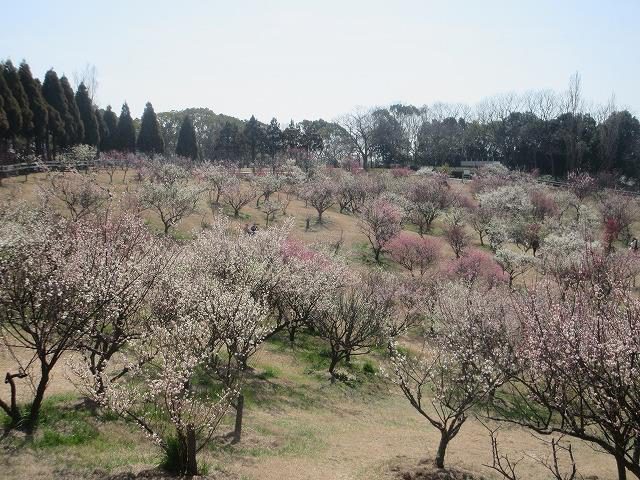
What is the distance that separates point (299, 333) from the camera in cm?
3027

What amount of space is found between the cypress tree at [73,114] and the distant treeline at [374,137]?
0.37 feet

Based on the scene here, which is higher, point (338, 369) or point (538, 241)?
point (538, 241)

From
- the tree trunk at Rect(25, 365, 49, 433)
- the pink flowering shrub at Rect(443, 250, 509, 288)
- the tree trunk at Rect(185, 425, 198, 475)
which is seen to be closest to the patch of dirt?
the tree trunk at Rect(185, 425, 198, 475)

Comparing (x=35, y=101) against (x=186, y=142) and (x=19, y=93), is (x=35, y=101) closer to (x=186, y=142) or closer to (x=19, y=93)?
(x=19, y=93)

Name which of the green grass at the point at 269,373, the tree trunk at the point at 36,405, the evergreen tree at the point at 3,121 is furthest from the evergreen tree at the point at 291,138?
the tree trunk at the point at 36,405

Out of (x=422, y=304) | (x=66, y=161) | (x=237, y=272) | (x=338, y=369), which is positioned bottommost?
(x=338, y=369)

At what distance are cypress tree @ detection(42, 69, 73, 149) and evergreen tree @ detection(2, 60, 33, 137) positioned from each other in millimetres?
5682

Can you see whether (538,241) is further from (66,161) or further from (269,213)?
(66,161)

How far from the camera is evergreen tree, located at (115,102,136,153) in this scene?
71.3 meters

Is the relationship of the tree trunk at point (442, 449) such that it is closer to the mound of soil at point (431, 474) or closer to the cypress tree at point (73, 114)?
the mound of soil at point (431, 474)

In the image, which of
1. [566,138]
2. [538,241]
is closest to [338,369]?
[538,241]

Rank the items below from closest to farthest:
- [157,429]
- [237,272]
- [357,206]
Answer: [157,429] < [237,272] < [357,206]

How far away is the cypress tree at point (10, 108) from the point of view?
42.6 meters

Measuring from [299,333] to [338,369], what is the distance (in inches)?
234
